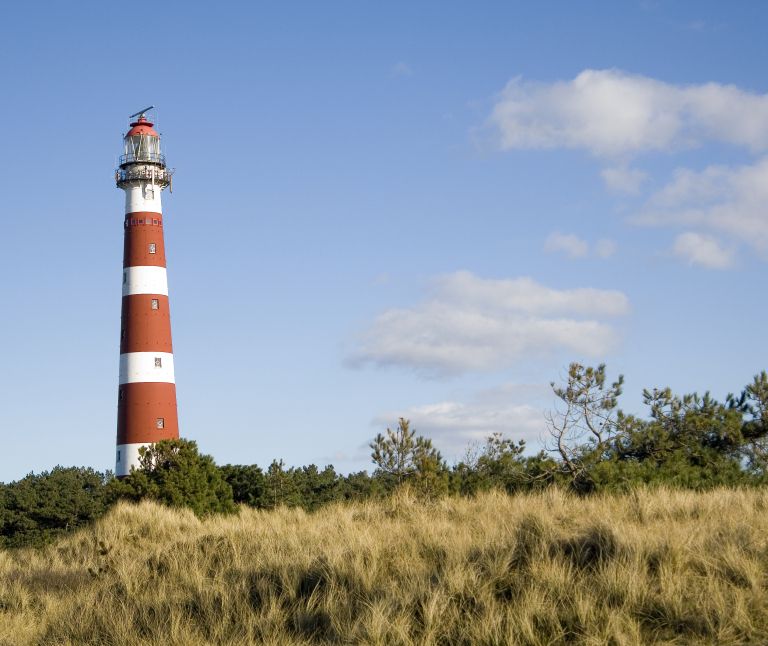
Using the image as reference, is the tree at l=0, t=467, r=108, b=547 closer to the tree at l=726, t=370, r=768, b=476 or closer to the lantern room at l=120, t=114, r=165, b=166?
the lantern room at l=120, t=114, r=165, b=166

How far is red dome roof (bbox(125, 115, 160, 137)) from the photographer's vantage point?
48.7m

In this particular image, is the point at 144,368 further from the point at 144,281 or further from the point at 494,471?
the point at 494,471

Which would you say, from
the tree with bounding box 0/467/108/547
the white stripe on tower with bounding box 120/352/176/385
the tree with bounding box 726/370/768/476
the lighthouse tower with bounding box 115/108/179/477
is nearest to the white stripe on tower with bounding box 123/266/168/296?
the lighthouse tower with bounding box 115/108/179/477

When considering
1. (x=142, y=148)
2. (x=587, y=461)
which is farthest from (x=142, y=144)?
(x=587, y=461)

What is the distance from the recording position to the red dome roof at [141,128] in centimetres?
4870

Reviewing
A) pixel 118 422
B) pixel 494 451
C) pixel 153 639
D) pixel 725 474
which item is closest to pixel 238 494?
pixel 118 422

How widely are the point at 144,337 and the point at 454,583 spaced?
3435 centimetres

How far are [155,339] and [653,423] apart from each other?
82.8 ft

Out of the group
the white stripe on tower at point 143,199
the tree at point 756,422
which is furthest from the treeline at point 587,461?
the white stripe on tower at point 143,199

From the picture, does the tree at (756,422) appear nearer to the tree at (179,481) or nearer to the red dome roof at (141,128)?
the tree at (179,481)

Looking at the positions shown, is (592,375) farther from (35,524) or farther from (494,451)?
(35,524)

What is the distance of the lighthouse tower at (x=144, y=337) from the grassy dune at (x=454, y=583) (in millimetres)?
25421

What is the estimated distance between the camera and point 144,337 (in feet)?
141

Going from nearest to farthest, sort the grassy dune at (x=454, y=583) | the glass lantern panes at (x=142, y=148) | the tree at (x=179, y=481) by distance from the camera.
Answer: the grassy dune at (x=454, y=583) < the tree at (x=179, y=481) < the glass lantern panes at (x=142, y=148)
